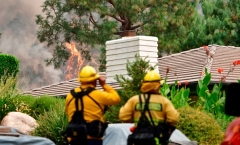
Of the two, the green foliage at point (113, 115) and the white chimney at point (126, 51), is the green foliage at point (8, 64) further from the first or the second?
the green foliage at point (113, 115)

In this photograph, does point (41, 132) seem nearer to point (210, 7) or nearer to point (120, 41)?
point (120, 41)

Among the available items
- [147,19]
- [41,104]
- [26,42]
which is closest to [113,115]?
[41,104]

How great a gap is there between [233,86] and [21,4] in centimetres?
7106

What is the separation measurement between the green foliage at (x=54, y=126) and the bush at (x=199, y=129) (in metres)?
3.01

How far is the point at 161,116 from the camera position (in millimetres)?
9469

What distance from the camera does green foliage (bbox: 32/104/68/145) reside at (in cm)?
1631

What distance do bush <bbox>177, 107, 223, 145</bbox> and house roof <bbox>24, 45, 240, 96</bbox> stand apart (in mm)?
9083

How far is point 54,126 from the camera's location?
649 inches

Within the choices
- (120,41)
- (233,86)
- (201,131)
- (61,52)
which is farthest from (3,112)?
(61,52)

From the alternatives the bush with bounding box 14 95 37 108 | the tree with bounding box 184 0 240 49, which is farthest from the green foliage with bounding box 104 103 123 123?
the tree with bounding box 184 0 240 49

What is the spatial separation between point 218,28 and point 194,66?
13972 millimetres

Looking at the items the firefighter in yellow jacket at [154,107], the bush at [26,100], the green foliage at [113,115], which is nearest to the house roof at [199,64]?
the bush at [26,100]

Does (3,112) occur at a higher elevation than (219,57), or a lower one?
→ lower

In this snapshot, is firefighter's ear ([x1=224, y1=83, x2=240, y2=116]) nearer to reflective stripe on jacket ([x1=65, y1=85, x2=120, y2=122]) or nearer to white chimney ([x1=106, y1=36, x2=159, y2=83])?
reflective stripe on jacket ([x1=65, y1=85, x2=120, y2=122])
